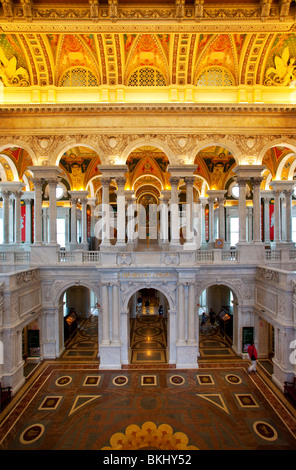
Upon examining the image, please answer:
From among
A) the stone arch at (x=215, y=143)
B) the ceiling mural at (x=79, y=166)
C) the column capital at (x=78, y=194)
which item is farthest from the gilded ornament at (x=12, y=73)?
the stone arch at (x=215, y=143)

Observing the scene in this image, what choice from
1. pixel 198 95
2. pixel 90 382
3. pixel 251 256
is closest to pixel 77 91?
pixel 198 95

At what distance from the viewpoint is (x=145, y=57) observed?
1386 cm

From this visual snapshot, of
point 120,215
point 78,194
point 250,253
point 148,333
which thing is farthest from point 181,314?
point 78,194

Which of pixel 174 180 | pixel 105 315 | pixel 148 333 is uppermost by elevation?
pixel 174 180

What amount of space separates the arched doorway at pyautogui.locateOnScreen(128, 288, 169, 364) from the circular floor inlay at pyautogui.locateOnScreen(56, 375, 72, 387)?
3.06 metres

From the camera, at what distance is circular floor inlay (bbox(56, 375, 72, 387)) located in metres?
11.4

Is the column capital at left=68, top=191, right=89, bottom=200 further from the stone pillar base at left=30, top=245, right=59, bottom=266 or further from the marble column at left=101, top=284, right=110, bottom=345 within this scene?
the marble column at left=101, top=284, right=110, bottom=345

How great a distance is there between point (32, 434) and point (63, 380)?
331 centimetres

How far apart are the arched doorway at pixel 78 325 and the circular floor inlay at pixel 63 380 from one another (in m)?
2.05

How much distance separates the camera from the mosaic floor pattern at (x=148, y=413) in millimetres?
8047

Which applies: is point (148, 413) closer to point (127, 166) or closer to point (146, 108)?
point (127, 166)

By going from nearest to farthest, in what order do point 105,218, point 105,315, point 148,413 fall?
point 148,413
point 105,315
point 105,218

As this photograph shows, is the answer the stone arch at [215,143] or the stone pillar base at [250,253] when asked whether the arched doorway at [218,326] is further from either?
the stone arch at [215,143]
